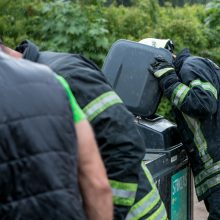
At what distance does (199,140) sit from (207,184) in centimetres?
31

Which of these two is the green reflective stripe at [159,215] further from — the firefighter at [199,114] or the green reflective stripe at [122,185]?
the firefighter at [199,114]

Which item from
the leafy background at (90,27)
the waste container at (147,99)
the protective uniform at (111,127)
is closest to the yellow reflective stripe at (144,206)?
the protective uniform at (111,127)

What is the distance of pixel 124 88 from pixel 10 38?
9.54ft

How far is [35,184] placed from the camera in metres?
1.35

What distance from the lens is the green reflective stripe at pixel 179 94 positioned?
348cm

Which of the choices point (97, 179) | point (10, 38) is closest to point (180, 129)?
point (97, 179)

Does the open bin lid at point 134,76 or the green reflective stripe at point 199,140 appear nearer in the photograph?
the open bin lid at point 134,76

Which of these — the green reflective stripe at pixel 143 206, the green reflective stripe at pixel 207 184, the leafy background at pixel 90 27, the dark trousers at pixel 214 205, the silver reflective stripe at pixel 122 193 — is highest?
the silver reflective stripe at pixel 122 193

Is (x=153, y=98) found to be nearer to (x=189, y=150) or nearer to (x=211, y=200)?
(x=189, y=150)

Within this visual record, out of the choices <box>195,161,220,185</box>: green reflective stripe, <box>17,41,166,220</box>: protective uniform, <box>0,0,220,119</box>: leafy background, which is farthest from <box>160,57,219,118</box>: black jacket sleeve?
<box>0,0,220,119</box>: leafy background

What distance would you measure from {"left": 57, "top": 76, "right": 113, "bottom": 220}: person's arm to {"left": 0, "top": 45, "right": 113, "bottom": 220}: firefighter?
5 cm

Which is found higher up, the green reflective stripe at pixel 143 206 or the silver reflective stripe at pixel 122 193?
the silver reflective stripe at pixel 122 193

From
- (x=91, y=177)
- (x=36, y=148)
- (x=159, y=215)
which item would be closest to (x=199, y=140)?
(x=159, y=215)

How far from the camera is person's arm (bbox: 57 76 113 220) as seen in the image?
150 cm
